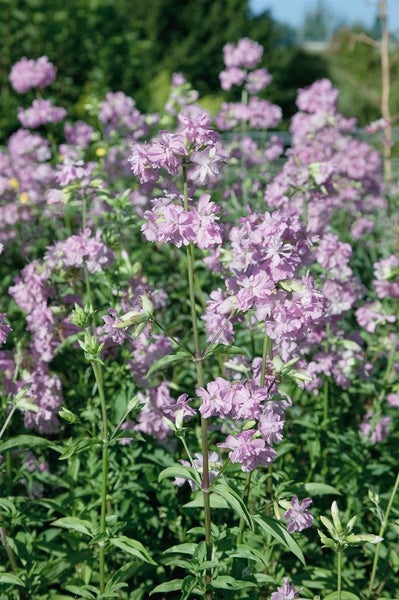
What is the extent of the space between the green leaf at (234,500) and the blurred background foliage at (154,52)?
3116 millimetres

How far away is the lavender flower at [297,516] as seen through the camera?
2174 millimetres

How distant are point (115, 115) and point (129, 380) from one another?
7.70ft

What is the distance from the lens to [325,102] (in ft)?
15.4

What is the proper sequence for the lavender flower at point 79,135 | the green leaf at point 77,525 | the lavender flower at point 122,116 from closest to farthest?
1. the green leaf at point 77,525
2. the lavender flower at point 122,116
3. the lavender flower at point 79,135

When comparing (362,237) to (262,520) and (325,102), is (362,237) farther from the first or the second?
(262,520)

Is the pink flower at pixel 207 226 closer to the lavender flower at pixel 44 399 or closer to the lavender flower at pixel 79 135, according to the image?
the lavender flower at pixel 44 399

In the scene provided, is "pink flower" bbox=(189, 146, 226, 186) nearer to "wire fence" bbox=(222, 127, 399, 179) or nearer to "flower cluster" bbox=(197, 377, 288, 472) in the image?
"flower cluster" bbox=(197, 377, 288, 472)

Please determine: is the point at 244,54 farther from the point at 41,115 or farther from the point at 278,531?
the point at 278,531

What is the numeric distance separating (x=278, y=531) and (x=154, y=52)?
17.8 m

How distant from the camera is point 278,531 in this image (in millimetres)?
2088

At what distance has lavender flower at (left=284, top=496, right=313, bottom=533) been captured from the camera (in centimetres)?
217

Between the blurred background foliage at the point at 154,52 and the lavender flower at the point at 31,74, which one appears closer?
the lavender flower at the point at 31,74

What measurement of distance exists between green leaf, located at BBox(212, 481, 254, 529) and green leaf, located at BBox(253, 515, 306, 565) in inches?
2.4

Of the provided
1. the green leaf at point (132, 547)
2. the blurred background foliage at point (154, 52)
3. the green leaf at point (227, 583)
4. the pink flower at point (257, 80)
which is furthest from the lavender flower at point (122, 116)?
the green leaf at point (227, 583)
